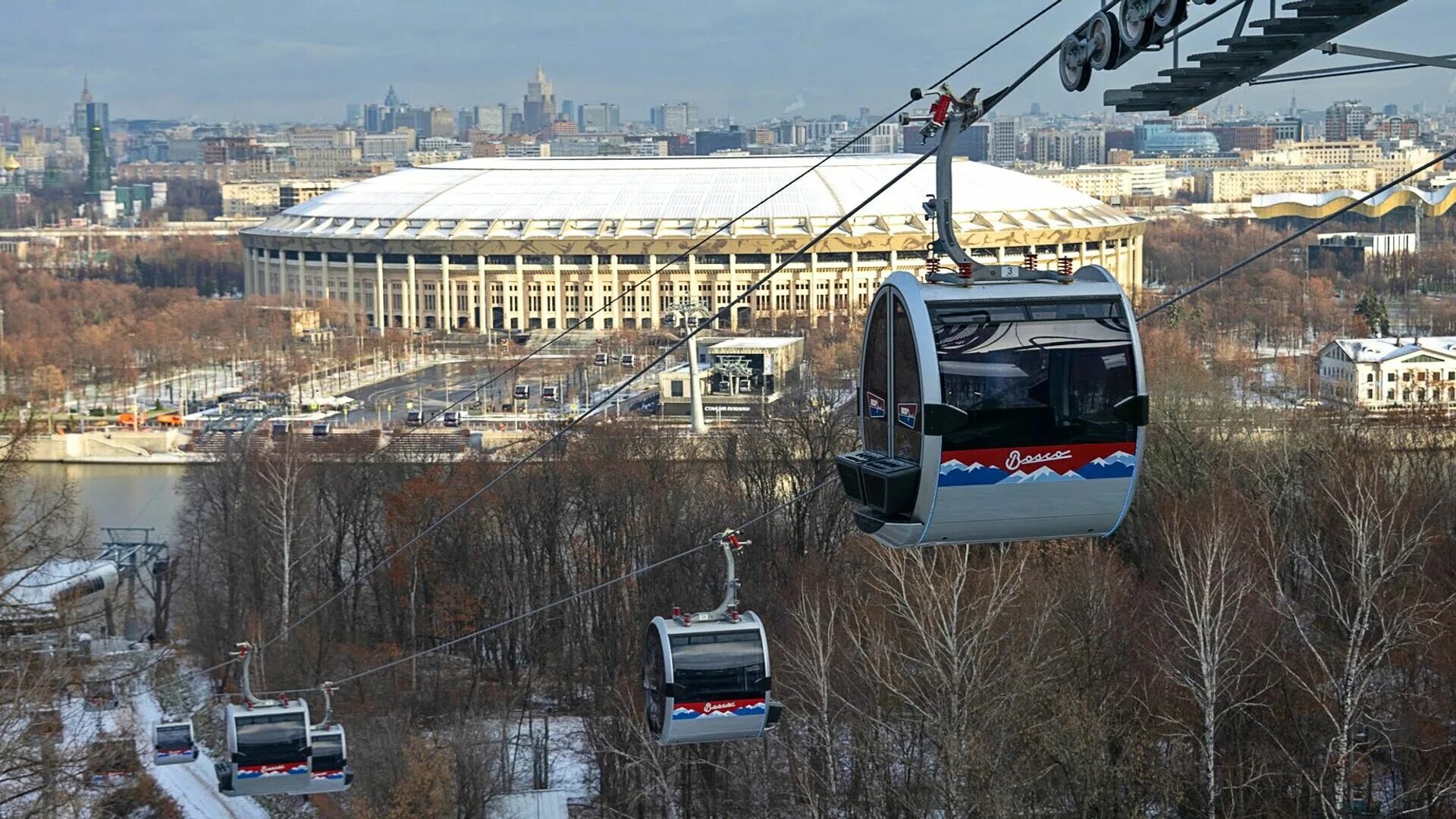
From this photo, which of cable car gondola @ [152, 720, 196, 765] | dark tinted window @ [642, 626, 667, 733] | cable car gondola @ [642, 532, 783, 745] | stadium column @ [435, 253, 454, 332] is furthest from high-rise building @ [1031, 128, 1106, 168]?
cable car gondola @ [642, 532, 783, 745]

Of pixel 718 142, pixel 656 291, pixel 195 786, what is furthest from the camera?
pixel 718 142

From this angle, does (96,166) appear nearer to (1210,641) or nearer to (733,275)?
(733,275)

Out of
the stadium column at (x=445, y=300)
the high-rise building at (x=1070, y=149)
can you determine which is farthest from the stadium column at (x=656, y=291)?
the high-rise building at (x=1070, y=149)

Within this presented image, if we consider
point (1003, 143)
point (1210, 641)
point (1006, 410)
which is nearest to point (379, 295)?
point (1210, 641)

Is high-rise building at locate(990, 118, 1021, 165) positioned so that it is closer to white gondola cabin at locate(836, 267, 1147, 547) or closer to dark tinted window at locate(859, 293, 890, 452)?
dark tinted window at locate(859, 293, 890, 452)

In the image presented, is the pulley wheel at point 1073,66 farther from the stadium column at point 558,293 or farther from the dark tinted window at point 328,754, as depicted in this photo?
the stadium column at point 558,293

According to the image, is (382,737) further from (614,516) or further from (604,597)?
(614,516)
